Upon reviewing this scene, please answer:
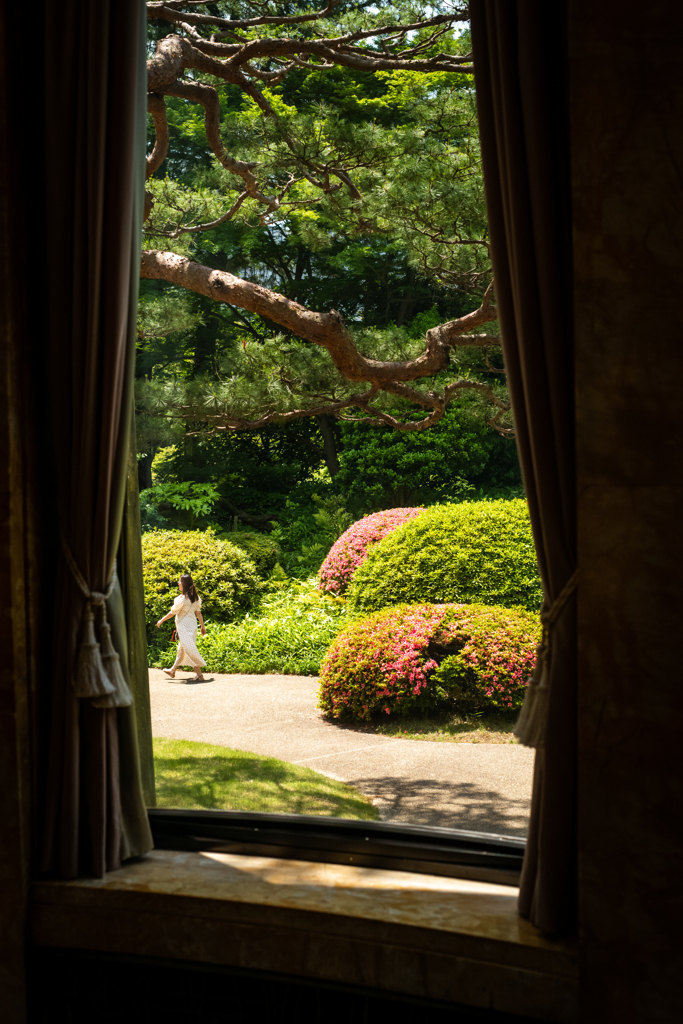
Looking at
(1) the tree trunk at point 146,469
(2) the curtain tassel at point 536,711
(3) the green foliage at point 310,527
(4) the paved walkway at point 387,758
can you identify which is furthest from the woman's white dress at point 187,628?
(2) the curtain tassel at point 536,711

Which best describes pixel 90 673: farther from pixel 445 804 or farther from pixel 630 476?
pixel 445 804

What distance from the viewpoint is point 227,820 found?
163 centimetres

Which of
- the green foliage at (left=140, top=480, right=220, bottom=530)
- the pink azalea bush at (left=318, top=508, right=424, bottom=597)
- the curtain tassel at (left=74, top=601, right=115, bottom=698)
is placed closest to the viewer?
the curtain tassel at (left=74, top=601, right=115, bottom=698)

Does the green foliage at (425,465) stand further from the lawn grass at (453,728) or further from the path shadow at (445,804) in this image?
the path shadow at (445,804)

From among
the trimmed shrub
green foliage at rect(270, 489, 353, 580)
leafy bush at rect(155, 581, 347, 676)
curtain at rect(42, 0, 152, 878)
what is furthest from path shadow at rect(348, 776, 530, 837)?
the trimmed shrub

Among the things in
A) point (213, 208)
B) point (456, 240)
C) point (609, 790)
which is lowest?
point (609, 790)

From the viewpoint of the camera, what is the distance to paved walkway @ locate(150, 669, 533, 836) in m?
2.88

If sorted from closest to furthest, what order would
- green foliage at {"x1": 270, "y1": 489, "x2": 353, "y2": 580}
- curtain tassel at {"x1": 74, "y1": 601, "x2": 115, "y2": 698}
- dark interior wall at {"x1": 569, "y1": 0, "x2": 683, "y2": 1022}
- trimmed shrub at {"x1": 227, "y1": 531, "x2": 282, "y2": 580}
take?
1. dark interior wall at {"x1": 569, "y1": 0, "x2": 683, "y2": 1022}
2. curtain tassel at {"x1": 74, "y1": 601, "x2": 115, "y2": 698}
3. green foliage at {"x1": 270, "y1": 489, "x2": 353, "y2": 580}
4. trimmed shrub at {"x1": 227, "y1": 531, "x2": 282, "y2": 580}

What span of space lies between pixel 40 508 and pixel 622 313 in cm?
116

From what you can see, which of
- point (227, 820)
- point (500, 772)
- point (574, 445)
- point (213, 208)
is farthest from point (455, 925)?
point (213, 208)

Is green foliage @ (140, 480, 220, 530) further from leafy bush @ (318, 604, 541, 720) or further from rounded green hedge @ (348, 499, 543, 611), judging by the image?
leafy bush @ (318, 604, 541, 720)

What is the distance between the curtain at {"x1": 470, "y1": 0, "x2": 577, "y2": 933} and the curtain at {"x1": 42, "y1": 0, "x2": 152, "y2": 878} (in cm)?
73

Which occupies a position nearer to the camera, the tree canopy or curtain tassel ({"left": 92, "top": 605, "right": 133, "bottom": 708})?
curtain tassel ({"left": 92, "top": 605, "right": 133, "bottom": 708})

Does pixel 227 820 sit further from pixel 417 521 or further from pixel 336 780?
pixel 417 521
